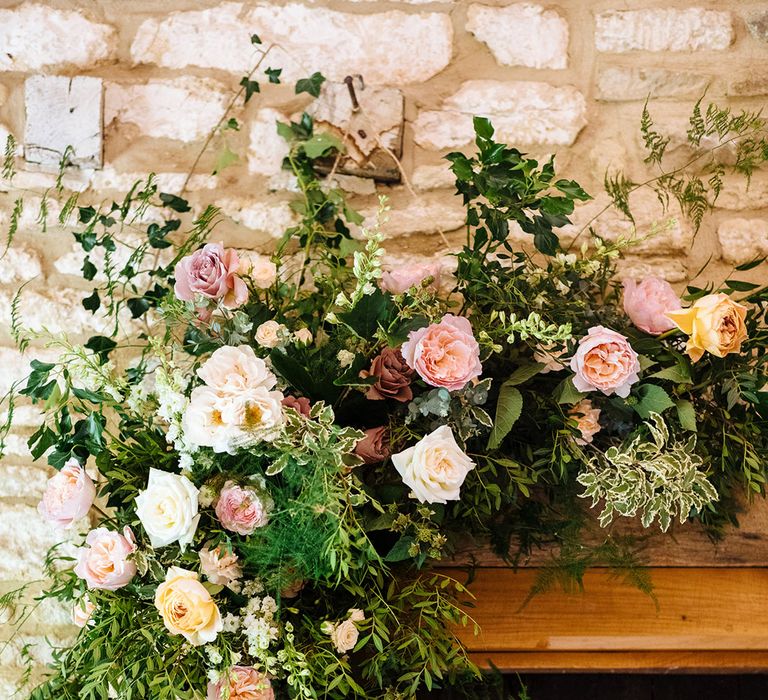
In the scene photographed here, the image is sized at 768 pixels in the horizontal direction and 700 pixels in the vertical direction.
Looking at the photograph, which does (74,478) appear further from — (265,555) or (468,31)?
(468,31)

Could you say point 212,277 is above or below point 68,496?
above

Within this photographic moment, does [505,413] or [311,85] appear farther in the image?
[311,85]

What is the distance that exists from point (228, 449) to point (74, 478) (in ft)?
1.33

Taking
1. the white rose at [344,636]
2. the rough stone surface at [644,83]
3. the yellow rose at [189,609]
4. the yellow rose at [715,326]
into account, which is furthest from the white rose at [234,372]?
the rough stone surface at [644,83]

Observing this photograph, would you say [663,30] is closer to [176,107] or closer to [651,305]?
[651,305]

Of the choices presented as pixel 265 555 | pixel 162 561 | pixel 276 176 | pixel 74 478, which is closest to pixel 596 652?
pixel 265 555

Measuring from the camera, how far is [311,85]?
5.81 feet

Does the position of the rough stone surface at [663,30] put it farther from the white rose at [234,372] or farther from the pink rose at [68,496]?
the pink rose at [68,496]

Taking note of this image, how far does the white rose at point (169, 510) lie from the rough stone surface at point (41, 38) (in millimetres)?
1200

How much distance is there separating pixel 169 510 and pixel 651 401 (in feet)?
2.93

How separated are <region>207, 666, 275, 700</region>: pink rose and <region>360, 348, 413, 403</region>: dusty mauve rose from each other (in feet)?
1.73

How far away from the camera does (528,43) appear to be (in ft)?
6.23

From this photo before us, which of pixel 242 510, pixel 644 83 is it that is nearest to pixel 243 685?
pixel 242 510

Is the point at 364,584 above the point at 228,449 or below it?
below
